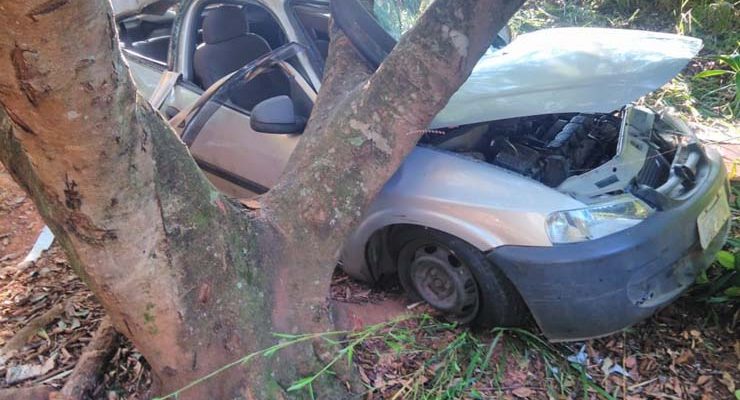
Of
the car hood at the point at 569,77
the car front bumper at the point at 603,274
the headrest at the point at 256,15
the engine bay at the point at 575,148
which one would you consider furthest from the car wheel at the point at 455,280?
the headrest at the point at 256,15

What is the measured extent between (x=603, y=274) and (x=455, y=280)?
0.71 meters

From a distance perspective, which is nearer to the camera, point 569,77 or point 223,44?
point 569,77

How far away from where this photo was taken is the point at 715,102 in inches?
233

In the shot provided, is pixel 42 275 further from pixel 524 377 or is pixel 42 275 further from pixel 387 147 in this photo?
pixel 524 377

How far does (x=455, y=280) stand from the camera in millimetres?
3043

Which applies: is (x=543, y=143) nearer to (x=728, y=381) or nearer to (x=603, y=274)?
(x=603, y=274)

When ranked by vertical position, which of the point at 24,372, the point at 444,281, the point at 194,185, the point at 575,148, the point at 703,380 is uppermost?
the point at 194,185

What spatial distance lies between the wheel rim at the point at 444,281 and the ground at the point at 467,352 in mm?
96

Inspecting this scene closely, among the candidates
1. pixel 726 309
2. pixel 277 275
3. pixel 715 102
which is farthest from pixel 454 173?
pixel 715 102

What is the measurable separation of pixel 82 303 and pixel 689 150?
342 centimetres

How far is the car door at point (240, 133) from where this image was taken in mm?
3414

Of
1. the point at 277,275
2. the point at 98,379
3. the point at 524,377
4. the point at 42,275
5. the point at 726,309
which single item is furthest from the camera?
the point at 42,275

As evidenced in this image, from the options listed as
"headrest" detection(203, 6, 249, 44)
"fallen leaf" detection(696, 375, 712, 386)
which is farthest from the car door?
"fallen leaf" detection(696, 375, 712, 386)

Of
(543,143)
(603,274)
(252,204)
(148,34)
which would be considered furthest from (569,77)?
(148,34)
